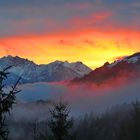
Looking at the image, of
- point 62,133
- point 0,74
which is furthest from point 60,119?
point 0,74

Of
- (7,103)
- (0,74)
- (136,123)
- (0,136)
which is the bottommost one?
(0,136)

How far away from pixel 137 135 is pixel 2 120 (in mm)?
157036

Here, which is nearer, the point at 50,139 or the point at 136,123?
the point at 50,139

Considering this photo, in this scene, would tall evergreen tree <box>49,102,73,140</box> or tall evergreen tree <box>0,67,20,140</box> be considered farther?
tall evergreen tree <box>49,102,73,140</box>

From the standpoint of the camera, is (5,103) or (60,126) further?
(60,126)

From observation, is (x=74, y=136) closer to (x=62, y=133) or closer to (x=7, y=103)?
(x=62, y=133)

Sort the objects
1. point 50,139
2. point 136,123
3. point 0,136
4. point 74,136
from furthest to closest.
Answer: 1. point 136,123
2. point 50,139
3. point 74,136
4. point 0,136

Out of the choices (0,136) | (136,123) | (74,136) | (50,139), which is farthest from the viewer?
(136,123)

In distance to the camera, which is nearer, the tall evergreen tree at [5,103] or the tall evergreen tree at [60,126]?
the tall evergreen tree at [5,103]

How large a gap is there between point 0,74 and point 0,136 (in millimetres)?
3309

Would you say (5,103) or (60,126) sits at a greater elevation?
(60,126)

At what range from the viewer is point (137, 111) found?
197875mm

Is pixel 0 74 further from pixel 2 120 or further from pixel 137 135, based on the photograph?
pixel 137 135

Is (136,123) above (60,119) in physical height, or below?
above
